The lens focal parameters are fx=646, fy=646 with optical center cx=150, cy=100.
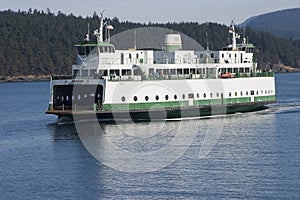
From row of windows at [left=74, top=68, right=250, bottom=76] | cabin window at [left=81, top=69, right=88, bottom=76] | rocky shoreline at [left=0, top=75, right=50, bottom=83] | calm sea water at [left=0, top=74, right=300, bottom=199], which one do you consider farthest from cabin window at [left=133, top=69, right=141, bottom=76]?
rocky shoreline at [left=0, top=75, right=50, bottom=83]

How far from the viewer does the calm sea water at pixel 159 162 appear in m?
30.0

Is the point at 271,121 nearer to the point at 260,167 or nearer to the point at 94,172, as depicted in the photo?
the point at 260,167

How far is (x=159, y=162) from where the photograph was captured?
119 ft

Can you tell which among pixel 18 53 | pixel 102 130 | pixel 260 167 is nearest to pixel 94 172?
pixel 260 167

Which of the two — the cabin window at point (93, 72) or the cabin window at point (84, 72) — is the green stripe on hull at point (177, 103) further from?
the cabin window at point (84, 72)

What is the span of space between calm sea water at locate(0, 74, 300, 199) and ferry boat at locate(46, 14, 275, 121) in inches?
62.3

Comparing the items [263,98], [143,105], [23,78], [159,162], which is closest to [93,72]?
[143,105]

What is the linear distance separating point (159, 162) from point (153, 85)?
56.3ft

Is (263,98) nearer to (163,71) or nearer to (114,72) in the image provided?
(163,71)

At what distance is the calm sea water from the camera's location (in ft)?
98.3

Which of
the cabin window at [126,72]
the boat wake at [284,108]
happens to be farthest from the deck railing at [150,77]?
the boat wake at [284,108]

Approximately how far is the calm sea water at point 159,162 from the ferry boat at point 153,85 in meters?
1.58

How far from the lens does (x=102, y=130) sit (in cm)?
4775

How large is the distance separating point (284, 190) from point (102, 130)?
20.7 meters
